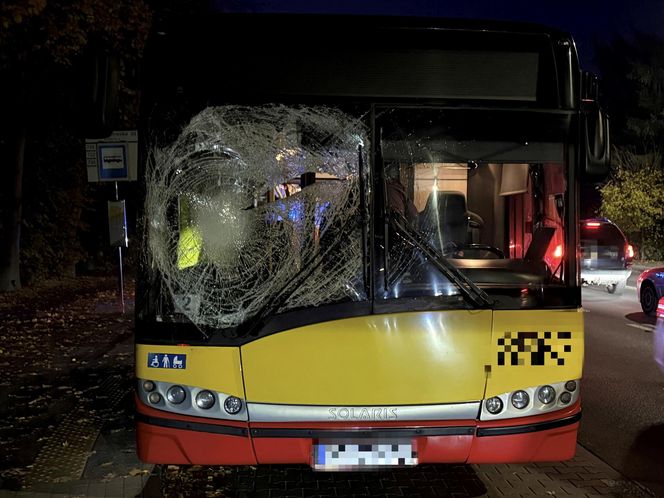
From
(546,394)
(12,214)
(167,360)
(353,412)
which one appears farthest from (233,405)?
(12,214)

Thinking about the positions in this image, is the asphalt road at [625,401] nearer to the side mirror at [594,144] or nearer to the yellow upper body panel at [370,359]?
the yellow upper body panel at [370,359]

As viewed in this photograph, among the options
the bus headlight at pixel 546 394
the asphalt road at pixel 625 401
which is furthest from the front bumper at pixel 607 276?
the bus headlight at pixel 546 394

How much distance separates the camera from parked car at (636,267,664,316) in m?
11.9

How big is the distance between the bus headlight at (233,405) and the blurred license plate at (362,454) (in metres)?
0.48

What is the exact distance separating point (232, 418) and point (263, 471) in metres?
1.48

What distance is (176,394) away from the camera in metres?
3.68

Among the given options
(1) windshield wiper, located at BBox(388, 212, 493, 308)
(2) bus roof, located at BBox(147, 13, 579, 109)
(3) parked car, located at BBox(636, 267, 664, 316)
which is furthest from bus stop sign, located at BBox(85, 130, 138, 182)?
(3) parked car, located at BBox(636, 267, 664, 316)

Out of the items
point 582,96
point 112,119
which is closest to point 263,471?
point 112,119

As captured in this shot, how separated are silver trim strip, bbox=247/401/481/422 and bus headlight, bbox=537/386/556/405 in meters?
0.39

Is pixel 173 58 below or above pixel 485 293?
above

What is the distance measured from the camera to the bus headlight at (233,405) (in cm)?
361

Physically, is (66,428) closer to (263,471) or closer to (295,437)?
(263,471)

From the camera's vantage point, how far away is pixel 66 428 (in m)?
5.78

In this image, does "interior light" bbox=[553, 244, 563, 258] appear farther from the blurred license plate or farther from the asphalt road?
the asphalt road
